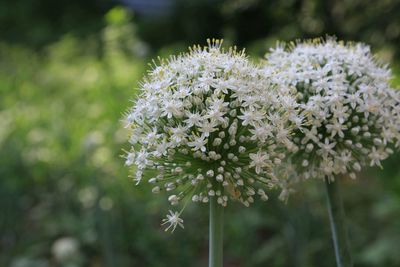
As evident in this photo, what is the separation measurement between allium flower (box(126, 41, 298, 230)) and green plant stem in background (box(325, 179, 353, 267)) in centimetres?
42

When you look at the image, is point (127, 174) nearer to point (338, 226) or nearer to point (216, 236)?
point (338, 226)

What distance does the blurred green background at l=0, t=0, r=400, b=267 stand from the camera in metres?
4.43

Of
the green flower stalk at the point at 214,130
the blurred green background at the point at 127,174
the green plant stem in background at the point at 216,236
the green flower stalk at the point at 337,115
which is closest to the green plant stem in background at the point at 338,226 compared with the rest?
the green flower stalk at the point at 337,115

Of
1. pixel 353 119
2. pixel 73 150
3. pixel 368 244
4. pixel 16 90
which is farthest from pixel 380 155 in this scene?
pixel 16 90

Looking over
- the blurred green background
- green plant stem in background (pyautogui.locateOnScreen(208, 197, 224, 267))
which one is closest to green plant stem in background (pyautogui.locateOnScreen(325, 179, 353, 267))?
green plant stem in background (pyautogui.locateOnScreen(208, 197, 224, 267))

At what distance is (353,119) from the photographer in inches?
79.5

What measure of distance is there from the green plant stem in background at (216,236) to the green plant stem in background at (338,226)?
0.55 m

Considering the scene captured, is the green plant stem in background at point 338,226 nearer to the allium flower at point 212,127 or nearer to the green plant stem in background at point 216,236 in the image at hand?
the allium flower at point 212,127

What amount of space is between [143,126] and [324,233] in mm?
3164

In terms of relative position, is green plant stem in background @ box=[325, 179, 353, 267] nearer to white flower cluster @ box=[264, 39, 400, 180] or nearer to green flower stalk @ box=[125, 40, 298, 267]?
white flower cluster @ box=[264, 39, 400, 180]

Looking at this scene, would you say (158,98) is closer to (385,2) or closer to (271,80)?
(271,80)

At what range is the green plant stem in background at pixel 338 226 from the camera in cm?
202

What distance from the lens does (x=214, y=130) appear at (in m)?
1.65

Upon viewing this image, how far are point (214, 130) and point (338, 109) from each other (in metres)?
0.54
